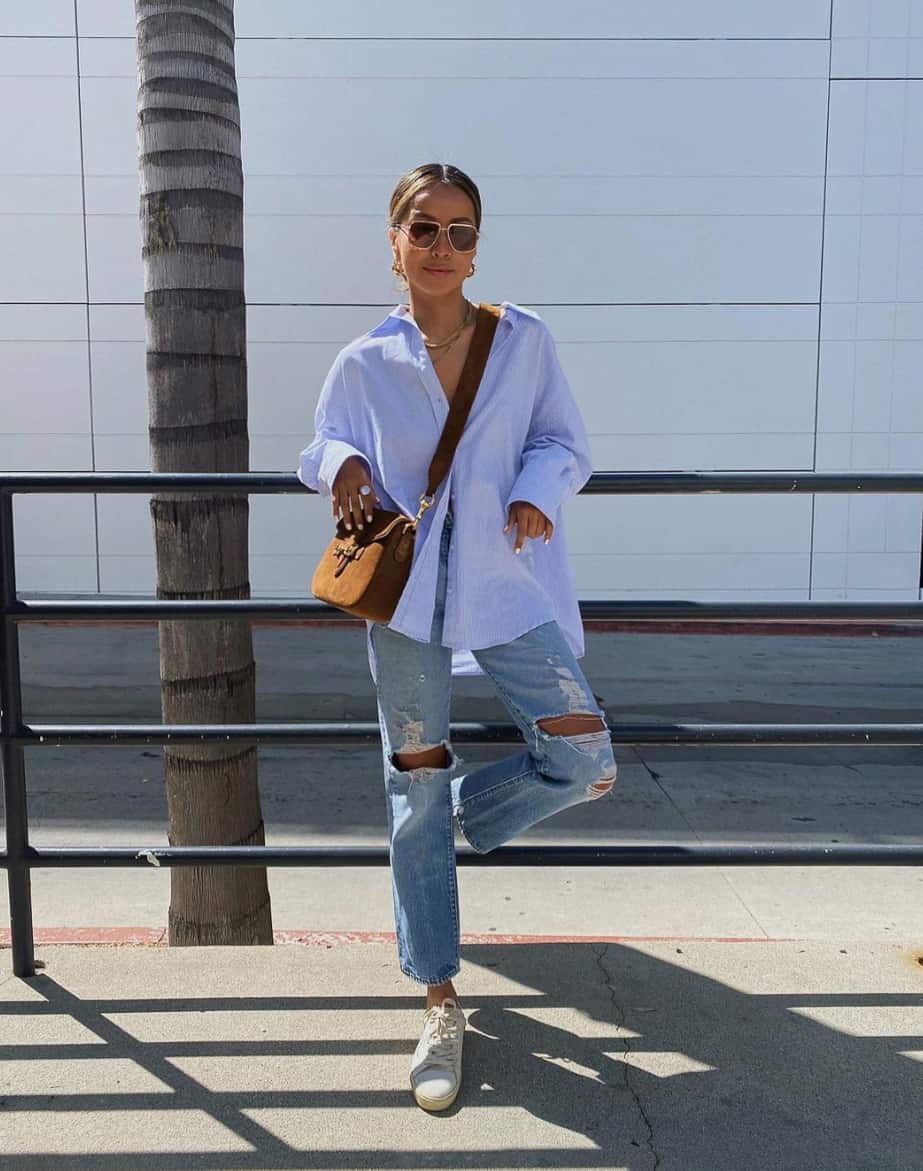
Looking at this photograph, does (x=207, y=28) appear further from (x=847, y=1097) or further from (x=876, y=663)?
(x=876, y=663)

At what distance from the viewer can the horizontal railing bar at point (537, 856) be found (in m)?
2.76

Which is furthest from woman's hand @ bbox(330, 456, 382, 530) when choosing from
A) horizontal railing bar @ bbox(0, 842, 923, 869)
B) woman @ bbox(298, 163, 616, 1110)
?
horizontal railing bar @ bbox(0, 842, 923, 869)

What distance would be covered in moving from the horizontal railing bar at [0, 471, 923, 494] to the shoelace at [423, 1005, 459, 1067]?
1.23 metres

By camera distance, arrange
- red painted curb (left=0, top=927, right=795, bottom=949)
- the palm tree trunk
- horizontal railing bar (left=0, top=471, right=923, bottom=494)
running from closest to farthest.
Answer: horizontal railing bar (left=0, top=471, right=923, bottom=494)
the palm tree trunk
red painted curb (left=0, top=927, right=795, bottom=949)

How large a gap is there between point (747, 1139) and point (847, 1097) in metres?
0.28

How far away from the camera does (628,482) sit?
8.72ft

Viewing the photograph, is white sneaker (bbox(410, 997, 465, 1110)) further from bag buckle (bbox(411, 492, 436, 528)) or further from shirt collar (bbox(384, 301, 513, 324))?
shirt collar (bbox(384, 301, 513, 324))

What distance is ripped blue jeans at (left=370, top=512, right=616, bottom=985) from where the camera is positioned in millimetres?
2268

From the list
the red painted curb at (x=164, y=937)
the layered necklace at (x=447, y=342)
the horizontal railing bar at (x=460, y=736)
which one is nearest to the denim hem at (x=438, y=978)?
the horizontal railing bar at (x=460, y=736)

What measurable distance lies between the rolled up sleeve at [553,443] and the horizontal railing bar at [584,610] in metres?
0.54

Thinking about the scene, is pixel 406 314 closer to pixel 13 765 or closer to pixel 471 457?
pixel 471 457

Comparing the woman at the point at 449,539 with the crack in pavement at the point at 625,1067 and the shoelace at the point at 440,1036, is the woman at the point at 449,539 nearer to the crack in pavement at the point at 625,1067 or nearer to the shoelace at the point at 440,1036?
the shoelace at the point at 440,1036

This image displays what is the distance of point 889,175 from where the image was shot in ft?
36.7

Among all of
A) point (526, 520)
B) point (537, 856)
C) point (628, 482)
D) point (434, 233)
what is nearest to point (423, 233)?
point (434, 233)
